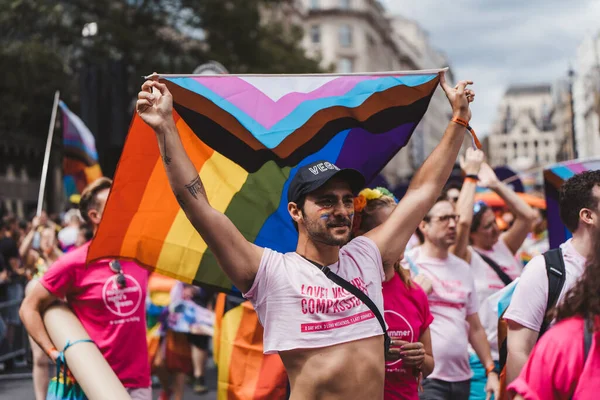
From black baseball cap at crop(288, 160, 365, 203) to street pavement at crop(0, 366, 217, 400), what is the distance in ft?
22.0

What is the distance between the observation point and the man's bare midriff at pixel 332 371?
3457 mm

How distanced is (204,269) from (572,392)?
250cm

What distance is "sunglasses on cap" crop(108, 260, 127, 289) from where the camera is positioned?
5.26 m

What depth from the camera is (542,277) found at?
3701 millimetres

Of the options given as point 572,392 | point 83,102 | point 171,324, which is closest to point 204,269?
point 572,392

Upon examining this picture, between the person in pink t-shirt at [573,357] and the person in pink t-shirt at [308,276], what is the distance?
91 centimetres

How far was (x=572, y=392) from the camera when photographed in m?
2.62

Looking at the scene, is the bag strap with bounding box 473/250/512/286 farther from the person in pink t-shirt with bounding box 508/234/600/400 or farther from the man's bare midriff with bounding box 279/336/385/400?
the person in pink t-shirt with bounding box 508/234/600/400

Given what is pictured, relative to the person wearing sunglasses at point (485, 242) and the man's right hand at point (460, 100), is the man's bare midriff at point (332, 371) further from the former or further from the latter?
the person wearing sunglasses at point (485, 242)

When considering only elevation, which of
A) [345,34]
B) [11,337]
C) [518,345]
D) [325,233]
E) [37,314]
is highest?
[345,34]

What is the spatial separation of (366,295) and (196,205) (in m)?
0.73

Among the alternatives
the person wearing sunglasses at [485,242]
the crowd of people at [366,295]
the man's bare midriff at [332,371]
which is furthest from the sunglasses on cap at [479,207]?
the man's bare midriff at [332,371]

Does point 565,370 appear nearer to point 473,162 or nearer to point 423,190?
point 423,190

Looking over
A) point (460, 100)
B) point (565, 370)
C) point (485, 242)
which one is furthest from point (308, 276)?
point (485, 242)
